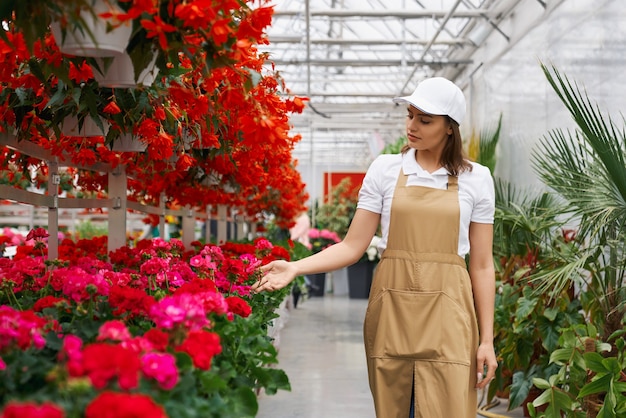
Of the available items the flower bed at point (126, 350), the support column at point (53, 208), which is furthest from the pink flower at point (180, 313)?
the support column at point (53, 208)

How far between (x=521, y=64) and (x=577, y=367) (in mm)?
4577

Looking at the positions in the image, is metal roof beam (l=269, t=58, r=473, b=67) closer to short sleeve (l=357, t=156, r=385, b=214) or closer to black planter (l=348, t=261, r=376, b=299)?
black planter (l=348, t=261, r=376, b=299)

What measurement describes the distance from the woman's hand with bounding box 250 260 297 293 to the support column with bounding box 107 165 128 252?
71.6 inches

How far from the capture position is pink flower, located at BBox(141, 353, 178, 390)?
3.79 feet

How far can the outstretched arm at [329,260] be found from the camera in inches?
87.2

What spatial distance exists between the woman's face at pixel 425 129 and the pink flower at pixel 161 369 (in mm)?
1284

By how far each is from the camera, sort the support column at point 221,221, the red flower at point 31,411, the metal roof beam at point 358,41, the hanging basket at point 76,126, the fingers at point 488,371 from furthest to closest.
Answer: the metal roof beam at point 358,41 → the support column at point 221,221 → the hanging basket at point 76,126 → the fingers at point 488,371 → the red flower at point 31,411

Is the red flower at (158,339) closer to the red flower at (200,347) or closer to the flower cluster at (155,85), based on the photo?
the red flower at (200,347)

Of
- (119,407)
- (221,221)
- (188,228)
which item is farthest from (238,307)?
A: (221,221)

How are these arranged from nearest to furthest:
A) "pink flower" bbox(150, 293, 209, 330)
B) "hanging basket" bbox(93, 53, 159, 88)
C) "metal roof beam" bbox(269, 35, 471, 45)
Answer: "pink flower" bbox(150, 293, 209, 330) < "hanging basket" bbox(93, 53, 159, 88) < "metal roof beam" bbox(269, 35, 471, 45)

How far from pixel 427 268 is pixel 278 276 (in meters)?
0.40

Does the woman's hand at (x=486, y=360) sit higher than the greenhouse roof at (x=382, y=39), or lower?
lower

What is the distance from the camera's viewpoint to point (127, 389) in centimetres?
107

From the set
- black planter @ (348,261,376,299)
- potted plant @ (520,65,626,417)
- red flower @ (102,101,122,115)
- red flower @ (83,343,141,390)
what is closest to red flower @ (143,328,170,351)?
red flower @ (83,343,141,390)
